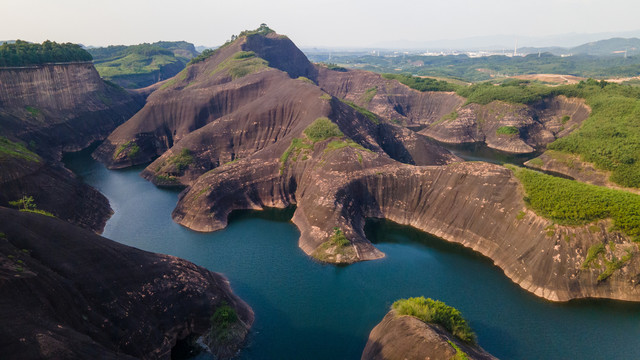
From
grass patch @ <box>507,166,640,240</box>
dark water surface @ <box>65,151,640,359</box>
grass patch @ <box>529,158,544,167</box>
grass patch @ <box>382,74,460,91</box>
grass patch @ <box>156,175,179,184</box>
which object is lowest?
dark water surface @ <box>65,151,640,359</box>

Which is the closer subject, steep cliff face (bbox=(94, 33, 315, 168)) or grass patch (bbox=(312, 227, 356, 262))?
grass patch (bbox=(312, 227, 356, 262))

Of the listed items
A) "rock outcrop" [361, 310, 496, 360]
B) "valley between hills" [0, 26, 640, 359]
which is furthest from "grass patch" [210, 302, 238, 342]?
"rock outcrop" [361, 310, 496, 360]

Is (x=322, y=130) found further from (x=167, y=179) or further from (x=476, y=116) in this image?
(x=476, y=116)

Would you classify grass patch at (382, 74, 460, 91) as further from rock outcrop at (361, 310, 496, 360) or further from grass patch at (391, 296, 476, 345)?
rock outcrop at (361, 310, 496, 360)

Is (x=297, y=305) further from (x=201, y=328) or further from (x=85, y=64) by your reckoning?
(x=85, y=64)

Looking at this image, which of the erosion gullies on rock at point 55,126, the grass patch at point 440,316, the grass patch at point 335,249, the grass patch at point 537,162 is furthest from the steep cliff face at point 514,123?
the erosion gullies on rock at point 55,126

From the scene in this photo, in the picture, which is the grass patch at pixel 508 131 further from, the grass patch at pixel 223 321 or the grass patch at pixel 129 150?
the grass patch at pixel 129 150
